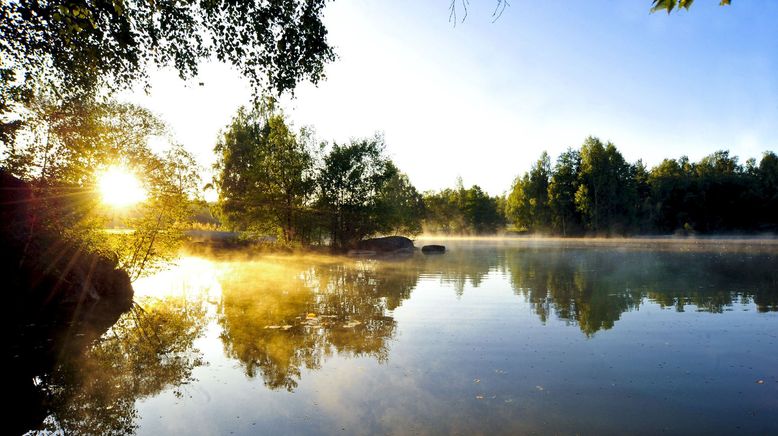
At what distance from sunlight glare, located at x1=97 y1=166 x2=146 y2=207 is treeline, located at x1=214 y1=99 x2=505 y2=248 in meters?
26.8

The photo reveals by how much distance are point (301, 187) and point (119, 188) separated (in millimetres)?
29380

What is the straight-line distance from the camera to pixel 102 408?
23.4 feet

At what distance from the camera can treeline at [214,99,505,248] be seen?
46.6m

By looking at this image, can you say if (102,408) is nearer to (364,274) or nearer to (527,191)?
(364,274)

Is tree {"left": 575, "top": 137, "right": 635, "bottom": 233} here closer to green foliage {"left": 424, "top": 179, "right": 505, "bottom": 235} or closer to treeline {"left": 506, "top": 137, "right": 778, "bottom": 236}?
treeline {"left": 506, "top": 137, "right": 778, "bottom": 236}

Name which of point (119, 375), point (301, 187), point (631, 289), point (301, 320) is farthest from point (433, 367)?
point (301, 187)

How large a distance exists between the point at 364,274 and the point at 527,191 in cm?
9209

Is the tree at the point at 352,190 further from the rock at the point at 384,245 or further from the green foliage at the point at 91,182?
the green foliage at the point at 91,182

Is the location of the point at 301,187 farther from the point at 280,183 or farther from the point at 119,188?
the point at 119,188

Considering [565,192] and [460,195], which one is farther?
[460,195]

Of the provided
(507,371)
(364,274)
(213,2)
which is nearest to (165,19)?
(213,2)

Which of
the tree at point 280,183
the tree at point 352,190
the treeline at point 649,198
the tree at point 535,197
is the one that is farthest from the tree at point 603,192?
the tree at point 280,183

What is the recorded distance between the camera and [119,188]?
1839 centimetres

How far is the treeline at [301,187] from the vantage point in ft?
153
